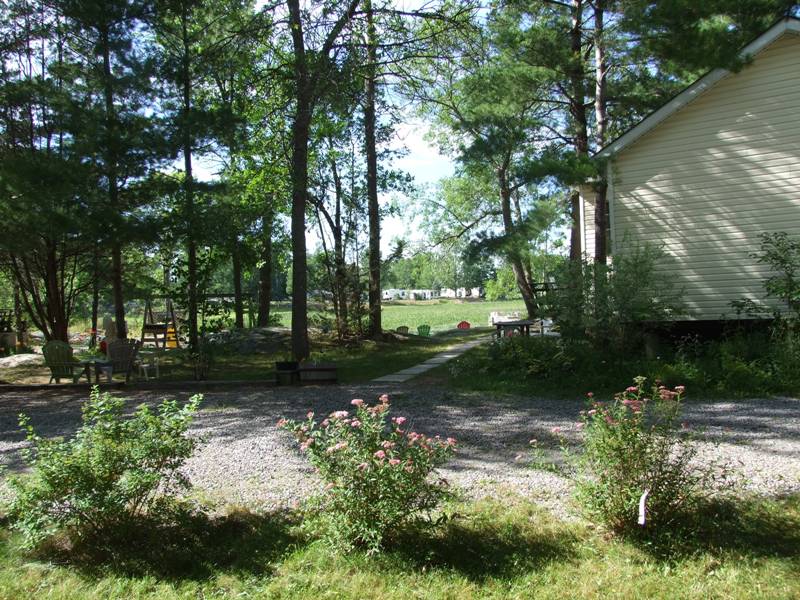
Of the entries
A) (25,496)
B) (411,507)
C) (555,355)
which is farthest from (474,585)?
(555,355)

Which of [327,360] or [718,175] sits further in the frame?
[327,360]

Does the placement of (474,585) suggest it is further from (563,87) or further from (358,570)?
(563,87)

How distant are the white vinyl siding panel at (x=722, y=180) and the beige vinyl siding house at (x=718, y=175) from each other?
2 centimetres

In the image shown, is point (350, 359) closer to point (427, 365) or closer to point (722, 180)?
point (427, 365)

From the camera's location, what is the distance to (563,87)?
16.5m

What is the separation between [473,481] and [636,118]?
1394 centimetres

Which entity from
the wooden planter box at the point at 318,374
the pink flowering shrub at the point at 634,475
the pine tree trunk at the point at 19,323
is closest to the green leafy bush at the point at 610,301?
the wooden planter box at the point at 318,374

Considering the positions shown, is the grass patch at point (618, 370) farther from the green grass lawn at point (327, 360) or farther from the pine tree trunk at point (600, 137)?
the pine tree trunk at point (600, 137)

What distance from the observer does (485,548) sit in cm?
400

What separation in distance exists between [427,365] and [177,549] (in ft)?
28.5

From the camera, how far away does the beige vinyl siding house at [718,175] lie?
10.7 meters

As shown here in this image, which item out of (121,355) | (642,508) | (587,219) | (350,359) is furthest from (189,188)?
(642,508)

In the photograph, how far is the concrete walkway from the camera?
1078 cm

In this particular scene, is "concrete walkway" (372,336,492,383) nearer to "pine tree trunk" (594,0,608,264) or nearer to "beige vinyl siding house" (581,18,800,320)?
"pine tree trunk" (594,0,608,264)
